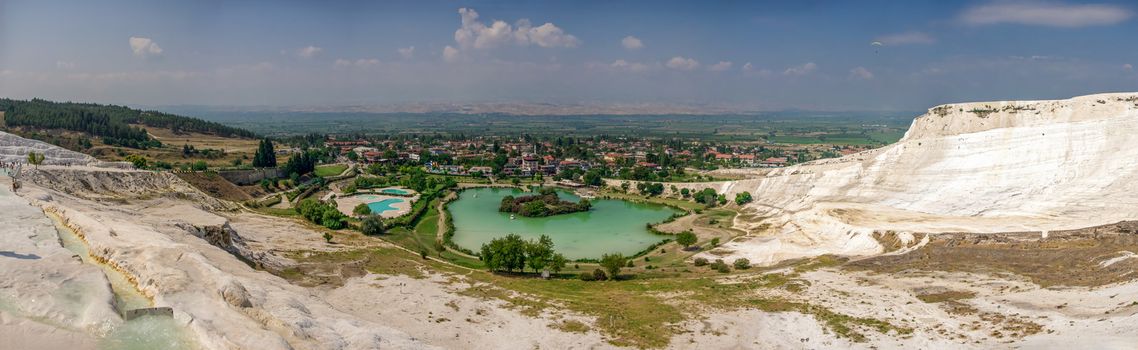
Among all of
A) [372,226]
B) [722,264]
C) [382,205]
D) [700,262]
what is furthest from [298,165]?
[722,264]

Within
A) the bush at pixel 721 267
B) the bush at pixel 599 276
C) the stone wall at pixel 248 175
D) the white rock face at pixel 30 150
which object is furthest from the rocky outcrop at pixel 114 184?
the bush at pixel 721 267

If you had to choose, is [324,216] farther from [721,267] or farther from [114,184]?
[721,267]

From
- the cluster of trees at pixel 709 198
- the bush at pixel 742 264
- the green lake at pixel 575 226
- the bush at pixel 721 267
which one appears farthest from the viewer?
the cluster of trees at pixel 709 198

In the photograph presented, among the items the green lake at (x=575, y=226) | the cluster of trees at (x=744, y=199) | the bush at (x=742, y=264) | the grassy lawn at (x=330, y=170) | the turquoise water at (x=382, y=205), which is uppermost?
the cluster of trees at (x=744, y=199)

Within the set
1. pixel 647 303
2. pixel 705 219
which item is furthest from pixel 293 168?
pixel 647 303

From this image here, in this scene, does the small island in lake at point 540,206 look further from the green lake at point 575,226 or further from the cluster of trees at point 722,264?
the cluster of trees at point 722,264

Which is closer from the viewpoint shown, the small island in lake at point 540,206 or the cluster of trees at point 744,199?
the small island in lake at point 540,206
